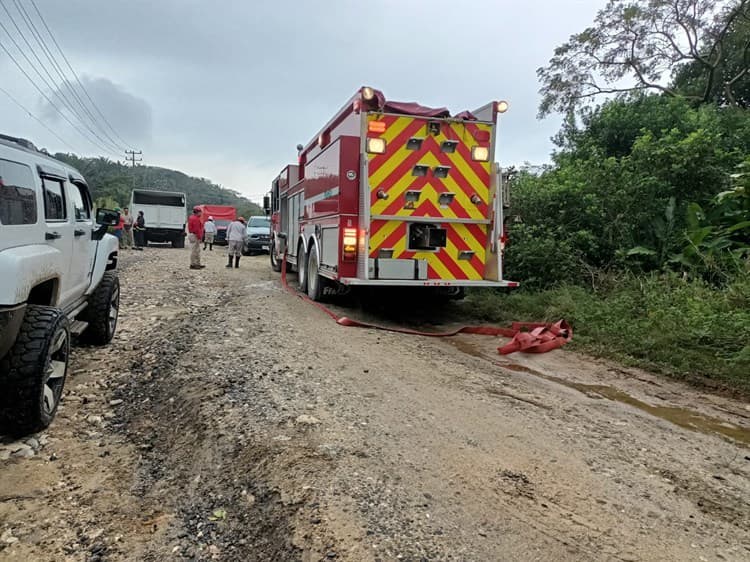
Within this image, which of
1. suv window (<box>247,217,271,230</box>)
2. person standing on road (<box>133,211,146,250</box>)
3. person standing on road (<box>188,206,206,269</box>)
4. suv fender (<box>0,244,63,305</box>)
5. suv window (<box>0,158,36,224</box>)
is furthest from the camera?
suv window (<box>247,217,271,230</box>)

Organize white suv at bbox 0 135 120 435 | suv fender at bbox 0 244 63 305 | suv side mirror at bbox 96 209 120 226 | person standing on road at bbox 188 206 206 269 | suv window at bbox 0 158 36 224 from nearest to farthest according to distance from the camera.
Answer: suv fender at bbox 0 244 63 305
white suv at bbox 0 135 120 435
suv window at bbox 0 158 36 224
suv side mirror at bbox 96 209 120 226
person standing on road at bbox 188 206 206 269

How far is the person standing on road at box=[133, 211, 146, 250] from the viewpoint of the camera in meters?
23.0

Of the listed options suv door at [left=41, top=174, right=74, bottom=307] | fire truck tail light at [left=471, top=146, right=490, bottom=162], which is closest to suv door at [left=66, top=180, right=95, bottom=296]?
suv door at [left=41, top=174, right=74, bottom=307]

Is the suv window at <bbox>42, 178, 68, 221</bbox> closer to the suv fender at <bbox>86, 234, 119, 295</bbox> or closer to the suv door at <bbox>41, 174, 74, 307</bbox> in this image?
the suv door at <bbox>41, 174, 74, 307</bbox>

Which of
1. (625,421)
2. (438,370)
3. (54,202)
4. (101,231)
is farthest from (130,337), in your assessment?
(625,421)

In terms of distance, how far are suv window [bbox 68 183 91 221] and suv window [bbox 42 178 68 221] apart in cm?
32

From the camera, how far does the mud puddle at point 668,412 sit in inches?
158

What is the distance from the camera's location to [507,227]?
33.2 feet

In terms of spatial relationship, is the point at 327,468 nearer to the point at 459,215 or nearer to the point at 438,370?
the point at 438,370

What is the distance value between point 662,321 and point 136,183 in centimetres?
7349

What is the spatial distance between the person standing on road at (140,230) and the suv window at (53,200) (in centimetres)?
1996

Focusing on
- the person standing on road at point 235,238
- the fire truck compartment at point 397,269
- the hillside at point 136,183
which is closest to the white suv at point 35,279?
the fire truck compartment at point 397,269

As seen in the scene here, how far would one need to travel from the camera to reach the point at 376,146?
24.5 feet

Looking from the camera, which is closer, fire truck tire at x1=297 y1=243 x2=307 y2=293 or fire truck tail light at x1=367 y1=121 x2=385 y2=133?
fire truck tail light at x1=367 y1=121 x2=385 y2=133
